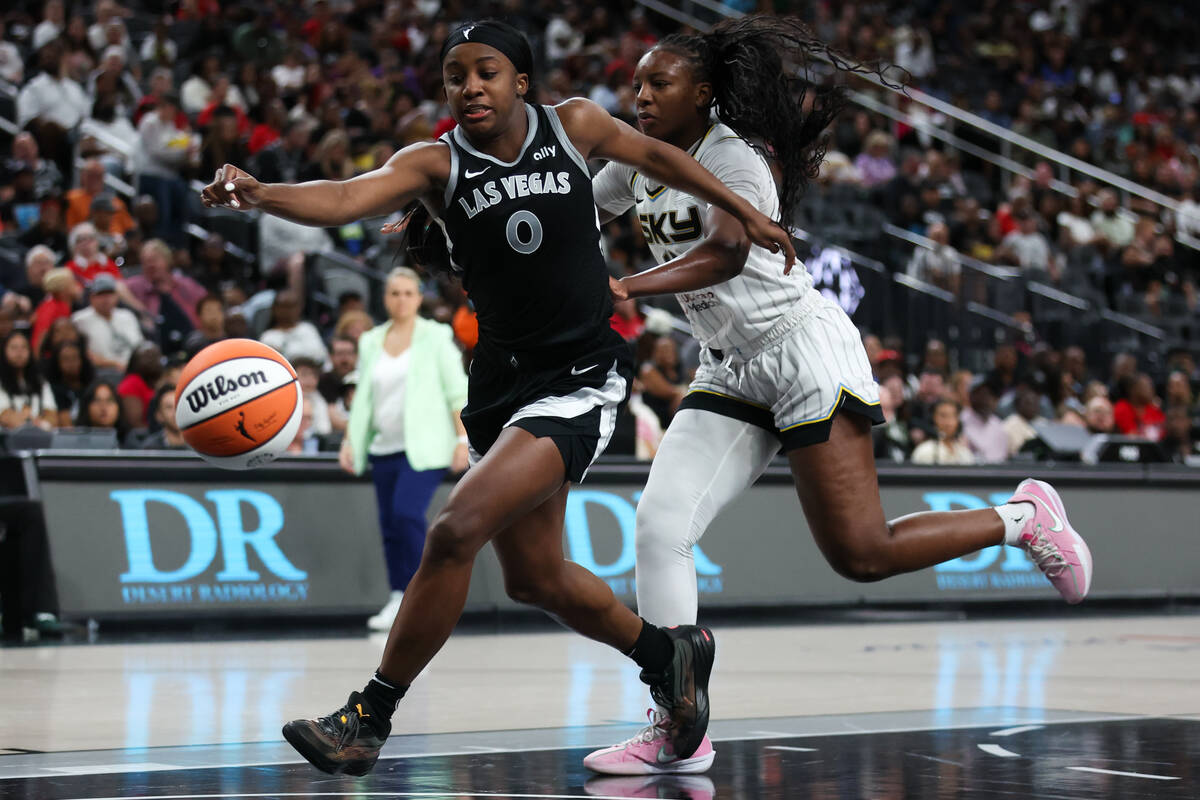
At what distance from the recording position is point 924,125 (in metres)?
21.5

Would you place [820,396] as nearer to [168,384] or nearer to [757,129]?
[757,129]

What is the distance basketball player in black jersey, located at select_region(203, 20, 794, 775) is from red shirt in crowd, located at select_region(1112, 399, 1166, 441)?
12.4 meters

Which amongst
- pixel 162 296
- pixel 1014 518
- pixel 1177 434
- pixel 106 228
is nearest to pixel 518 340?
pixel 1014 518

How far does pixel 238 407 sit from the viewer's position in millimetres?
5199

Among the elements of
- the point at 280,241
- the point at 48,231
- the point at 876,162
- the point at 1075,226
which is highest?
the point at 876,162

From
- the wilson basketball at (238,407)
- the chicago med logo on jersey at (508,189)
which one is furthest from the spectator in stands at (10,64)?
the chicago med logo on jersey at (508,189)

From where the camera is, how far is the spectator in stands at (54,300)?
12.4 metres

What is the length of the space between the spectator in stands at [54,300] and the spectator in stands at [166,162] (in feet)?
7.12

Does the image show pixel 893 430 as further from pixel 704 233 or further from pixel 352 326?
pixel 704 233

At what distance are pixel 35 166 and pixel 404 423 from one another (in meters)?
6.05

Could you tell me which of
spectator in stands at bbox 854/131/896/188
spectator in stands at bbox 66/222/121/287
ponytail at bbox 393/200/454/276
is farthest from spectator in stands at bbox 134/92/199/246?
ponytail at bbox 393/200/454/276

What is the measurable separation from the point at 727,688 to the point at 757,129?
3.01m

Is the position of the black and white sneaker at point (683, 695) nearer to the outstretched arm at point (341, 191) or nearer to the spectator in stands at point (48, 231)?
the outstretched arm at point (341, 191)

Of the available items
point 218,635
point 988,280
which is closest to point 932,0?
point 988,280
